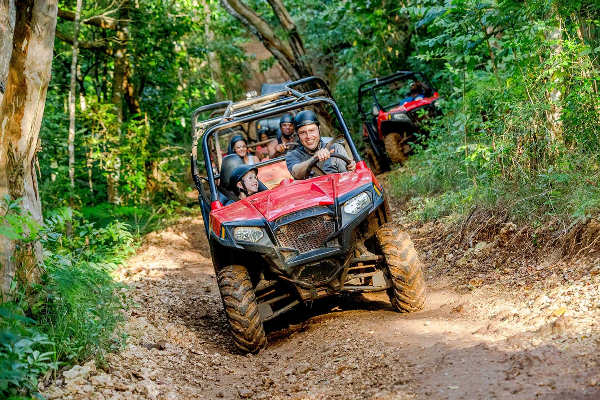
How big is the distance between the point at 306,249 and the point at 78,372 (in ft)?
6.67

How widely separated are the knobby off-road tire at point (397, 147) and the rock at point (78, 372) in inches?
382

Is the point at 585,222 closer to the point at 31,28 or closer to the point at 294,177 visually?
the point at 294,177

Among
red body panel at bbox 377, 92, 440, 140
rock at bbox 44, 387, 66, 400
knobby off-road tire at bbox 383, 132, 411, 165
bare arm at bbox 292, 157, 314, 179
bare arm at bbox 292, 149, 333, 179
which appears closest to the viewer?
rock at bbox 44, 387, 66, 400

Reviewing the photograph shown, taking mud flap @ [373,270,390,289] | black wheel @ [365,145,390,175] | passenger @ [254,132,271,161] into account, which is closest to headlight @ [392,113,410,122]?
black wheel @ [365,145,390,175]

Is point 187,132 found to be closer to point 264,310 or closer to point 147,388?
point 264,310

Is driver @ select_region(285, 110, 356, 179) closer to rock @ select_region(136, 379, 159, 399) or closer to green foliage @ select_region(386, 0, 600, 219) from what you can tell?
green foliage @ select_region(386, 0, 600, 219)

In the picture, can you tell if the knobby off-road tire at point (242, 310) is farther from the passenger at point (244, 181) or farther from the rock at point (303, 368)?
the passenger at point (244, 181)

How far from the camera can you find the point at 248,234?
17.6ft

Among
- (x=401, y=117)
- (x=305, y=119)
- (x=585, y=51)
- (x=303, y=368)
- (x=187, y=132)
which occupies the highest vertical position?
(x=305, y=119)

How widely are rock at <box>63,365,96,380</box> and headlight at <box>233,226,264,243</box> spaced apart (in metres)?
1.59

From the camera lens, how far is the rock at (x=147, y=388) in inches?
171

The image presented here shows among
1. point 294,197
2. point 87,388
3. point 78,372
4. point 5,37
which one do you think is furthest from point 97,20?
point 87,388

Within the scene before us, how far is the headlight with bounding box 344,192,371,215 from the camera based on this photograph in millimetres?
5422

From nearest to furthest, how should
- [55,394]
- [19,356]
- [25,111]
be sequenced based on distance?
[19,356], [55,394], [25,111]
